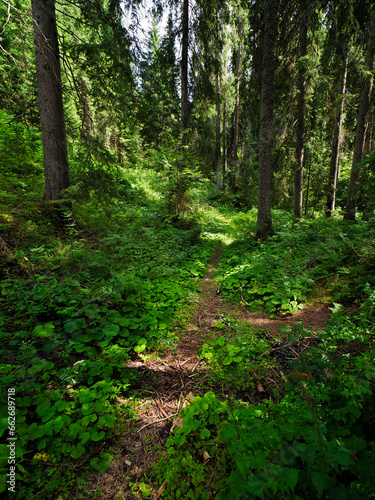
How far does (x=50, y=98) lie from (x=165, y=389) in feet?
22.9

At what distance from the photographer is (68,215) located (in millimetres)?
5477

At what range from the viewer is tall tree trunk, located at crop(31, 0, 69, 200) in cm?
525

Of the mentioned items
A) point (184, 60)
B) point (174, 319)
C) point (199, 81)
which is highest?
point (184, 60)

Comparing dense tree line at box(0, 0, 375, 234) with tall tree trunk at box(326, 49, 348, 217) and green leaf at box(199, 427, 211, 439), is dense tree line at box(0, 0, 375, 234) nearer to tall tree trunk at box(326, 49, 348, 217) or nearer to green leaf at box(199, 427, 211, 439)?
tall tree trunk at box(326, 49, 348, 217)

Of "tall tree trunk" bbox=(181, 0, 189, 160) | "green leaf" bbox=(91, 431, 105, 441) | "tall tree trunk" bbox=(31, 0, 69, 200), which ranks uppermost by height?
"tall tree trunk" bbox=(181, 0, 189, 160)

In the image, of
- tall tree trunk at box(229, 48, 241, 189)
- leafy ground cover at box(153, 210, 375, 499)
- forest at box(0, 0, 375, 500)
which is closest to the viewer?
leafy ground cover at box(153, 210, 375, 499)

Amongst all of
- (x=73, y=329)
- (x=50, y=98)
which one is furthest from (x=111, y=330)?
(x=50, y=98)

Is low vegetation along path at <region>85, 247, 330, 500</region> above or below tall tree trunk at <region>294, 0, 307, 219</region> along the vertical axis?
below

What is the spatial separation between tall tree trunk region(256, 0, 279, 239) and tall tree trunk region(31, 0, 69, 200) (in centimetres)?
566

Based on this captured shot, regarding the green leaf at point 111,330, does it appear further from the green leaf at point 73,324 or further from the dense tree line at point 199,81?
the dense tree line at point 199,81

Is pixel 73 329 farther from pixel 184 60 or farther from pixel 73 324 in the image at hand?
pixel 184 60

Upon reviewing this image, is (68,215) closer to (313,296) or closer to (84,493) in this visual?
(84,493)

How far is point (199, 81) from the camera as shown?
11.0 metres

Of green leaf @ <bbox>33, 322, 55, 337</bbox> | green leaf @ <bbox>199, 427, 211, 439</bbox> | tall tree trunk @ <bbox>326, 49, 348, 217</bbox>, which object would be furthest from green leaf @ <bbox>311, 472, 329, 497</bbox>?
tall tree trunk @ <bbox>326, 49, 348, 217</bbox>
